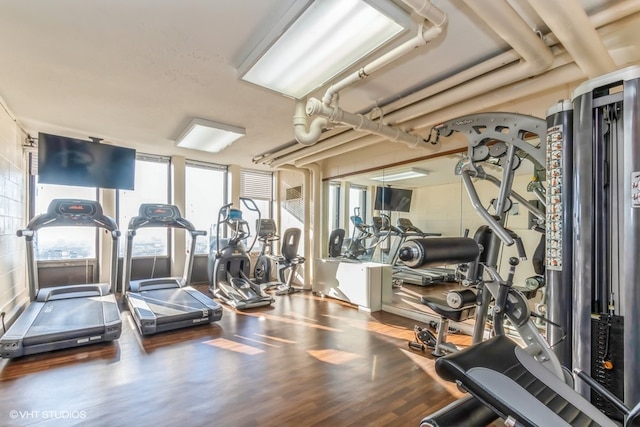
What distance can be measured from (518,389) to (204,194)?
20.8 feet

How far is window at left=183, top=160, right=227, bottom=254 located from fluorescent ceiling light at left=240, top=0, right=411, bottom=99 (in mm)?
4271

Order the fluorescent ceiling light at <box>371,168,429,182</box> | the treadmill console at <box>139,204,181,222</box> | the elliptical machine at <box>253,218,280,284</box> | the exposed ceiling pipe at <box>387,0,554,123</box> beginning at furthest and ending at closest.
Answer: the elliptical machine at <box>253,218,280,284</box>
the treadmill console at <box>139,204,181,222</box>
the fluorescent ceiling light at <box>371,168,429,182</box>
the exposed ceiling pipe at <box>387,0,554,123</box>

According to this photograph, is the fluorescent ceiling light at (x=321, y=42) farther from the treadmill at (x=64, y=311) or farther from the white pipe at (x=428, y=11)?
the treadmill at (x=64, y=311)

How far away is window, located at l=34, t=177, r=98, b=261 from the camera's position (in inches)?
198

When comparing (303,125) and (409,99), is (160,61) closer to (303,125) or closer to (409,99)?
(303,125)

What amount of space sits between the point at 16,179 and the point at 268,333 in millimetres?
4001

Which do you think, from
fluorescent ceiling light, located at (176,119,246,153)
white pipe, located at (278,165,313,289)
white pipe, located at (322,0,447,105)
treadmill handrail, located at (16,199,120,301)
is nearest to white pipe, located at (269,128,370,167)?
white pipe, located at (278,165,313,289)

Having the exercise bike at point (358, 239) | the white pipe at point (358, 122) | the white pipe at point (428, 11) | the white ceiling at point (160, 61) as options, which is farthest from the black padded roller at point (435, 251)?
the exercise bike at point (358, 239)

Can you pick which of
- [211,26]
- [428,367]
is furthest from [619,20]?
[428,367]

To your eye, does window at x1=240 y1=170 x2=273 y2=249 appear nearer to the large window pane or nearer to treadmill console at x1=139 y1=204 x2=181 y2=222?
treadmill console at x1=139 y1=204 x2=181 y2=222

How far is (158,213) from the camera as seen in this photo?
15.7 ft

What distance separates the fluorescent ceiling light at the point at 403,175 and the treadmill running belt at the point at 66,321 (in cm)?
422

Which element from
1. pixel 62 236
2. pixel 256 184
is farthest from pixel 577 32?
pixel 62 236

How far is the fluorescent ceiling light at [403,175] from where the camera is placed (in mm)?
4629
